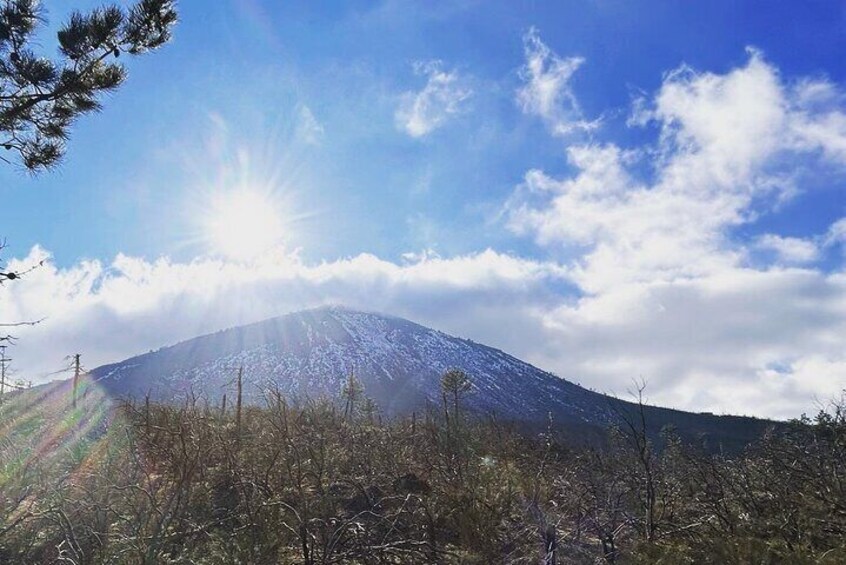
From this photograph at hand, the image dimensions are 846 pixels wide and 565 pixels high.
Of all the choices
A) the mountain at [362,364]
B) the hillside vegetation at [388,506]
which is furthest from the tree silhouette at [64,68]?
the mountain at [362,364]

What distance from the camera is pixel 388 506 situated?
7184 mm

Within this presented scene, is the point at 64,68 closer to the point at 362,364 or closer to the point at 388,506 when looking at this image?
the point at 388,506

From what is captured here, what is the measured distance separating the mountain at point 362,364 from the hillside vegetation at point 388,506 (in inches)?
3722

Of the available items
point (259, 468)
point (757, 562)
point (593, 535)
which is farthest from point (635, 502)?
point (259, 468)

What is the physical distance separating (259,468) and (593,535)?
4.27 metres

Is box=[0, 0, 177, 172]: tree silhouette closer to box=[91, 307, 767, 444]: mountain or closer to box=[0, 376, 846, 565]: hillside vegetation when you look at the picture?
box=[0, 376, 846, 565]: hillside vegetation

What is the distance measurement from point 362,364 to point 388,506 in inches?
5179

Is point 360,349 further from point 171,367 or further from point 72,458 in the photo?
point 72,458

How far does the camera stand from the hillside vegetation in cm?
502

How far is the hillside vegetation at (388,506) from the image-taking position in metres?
5.02

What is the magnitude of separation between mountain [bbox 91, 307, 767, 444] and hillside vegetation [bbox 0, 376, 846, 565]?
9455 cm

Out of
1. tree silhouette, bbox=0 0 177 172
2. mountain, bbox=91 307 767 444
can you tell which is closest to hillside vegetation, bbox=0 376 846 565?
tree silhouette, bbox=0 0 177 172

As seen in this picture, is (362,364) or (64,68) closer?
(64,68)

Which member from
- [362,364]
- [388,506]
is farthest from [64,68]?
[362,364]
